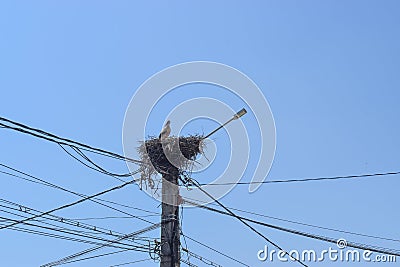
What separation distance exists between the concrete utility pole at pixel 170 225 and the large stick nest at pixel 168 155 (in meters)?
0.22

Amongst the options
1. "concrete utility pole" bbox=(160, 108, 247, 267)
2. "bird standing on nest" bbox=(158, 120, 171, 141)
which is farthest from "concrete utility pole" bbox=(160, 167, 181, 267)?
"bird standing on nest" bbox=(158, 120, 171, 141)

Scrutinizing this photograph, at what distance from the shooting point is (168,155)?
38.1 feet

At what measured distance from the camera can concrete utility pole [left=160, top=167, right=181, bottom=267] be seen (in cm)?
1084

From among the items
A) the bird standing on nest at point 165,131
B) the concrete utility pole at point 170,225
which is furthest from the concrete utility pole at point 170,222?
the bird standing on nest at point 165,131

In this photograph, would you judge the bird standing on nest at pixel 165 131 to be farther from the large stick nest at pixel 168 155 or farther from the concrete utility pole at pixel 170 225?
the concrete utility pole at pixel 170 225

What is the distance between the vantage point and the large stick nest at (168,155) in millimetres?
11438

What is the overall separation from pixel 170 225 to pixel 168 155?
4.21 ft

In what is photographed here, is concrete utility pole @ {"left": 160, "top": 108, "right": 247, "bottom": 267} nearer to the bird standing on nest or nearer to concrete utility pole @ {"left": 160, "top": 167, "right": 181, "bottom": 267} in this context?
concrete utility pole @ {"left": 160, "top": 167, "right": 181, "bottom": 267}

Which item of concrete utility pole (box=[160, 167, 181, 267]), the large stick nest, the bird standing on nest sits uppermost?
the bird standing on nest

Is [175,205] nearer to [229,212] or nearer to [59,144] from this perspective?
[229,212]

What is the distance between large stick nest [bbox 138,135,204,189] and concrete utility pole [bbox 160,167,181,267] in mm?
219

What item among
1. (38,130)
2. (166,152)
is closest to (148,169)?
(166,152)

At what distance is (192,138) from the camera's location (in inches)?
471

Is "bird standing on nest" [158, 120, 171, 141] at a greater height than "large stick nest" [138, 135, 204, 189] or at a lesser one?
greater
